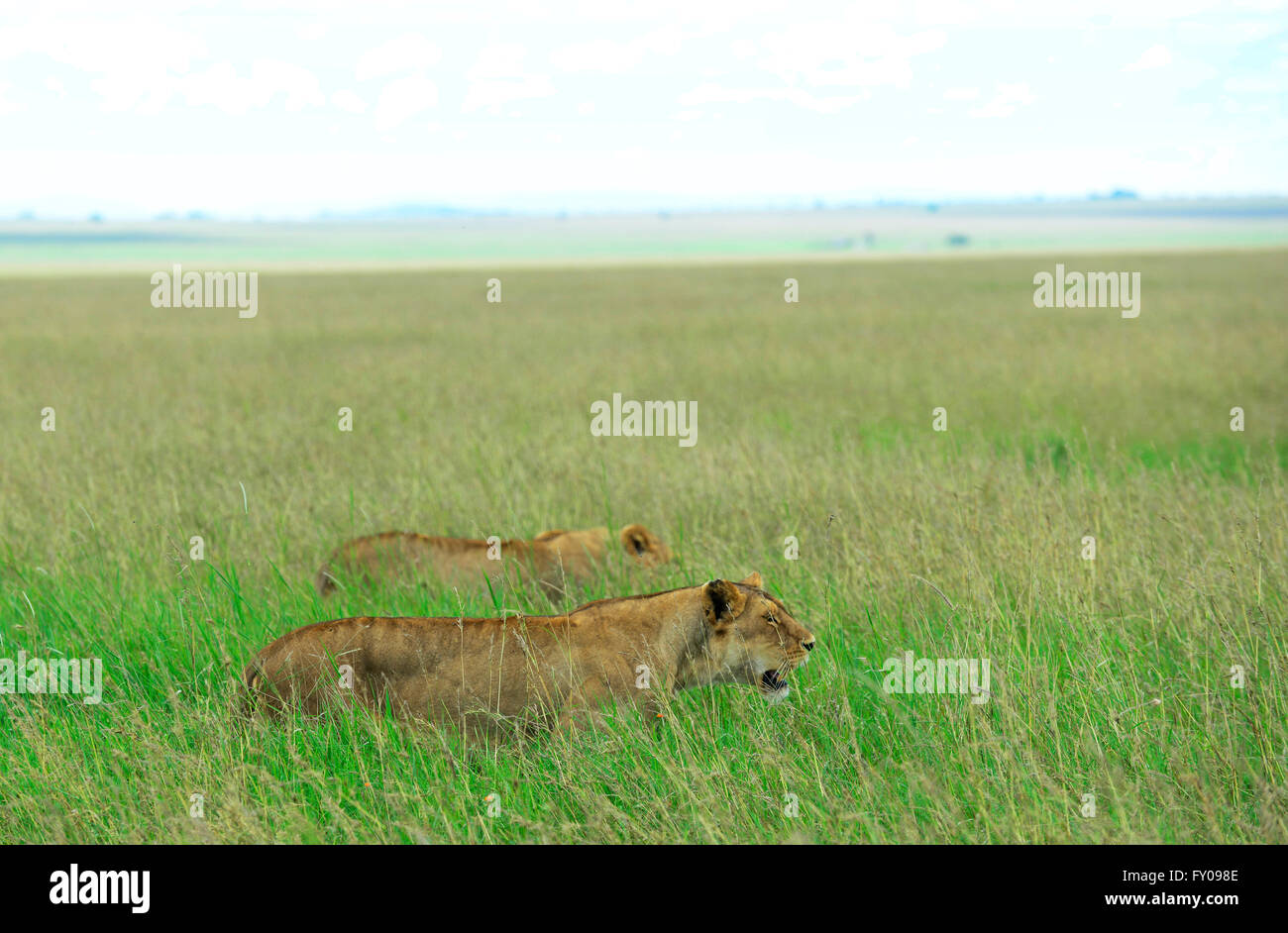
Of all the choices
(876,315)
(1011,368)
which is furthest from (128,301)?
(1011,368)

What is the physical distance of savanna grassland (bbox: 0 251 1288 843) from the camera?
3775 millimetres

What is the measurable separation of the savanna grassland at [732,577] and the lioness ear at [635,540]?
0.55 ft

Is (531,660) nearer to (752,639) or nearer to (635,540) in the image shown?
(752,639)

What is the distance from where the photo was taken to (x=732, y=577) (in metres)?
6.13

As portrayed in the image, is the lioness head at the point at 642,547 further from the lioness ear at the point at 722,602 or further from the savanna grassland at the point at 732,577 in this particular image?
the lioness ear at the point at 722,602

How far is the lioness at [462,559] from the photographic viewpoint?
6.26 meters

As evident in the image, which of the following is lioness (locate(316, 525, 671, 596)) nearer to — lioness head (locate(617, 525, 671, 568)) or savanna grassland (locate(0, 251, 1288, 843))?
lioness head (locate(617, 525, 671, 568))

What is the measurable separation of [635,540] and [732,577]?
649 mm

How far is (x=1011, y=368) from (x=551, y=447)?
875 cm

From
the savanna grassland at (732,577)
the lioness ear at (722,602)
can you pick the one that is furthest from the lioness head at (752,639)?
the savanna grassland at (732,577)

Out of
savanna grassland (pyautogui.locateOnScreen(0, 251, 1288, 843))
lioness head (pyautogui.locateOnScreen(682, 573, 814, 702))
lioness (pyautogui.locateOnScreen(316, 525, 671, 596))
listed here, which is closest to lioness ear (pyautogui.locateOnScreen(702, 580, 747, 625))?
lioness head (pyautogui.locateOnScreen(682, 573, 814, 702))

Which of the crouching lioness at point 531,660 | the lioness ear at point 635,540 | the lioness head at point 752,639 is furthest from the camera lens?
the lioness ear at point 635,540

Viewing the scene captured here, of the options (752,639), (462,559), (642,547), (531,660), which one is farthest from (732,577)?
(531,660)
